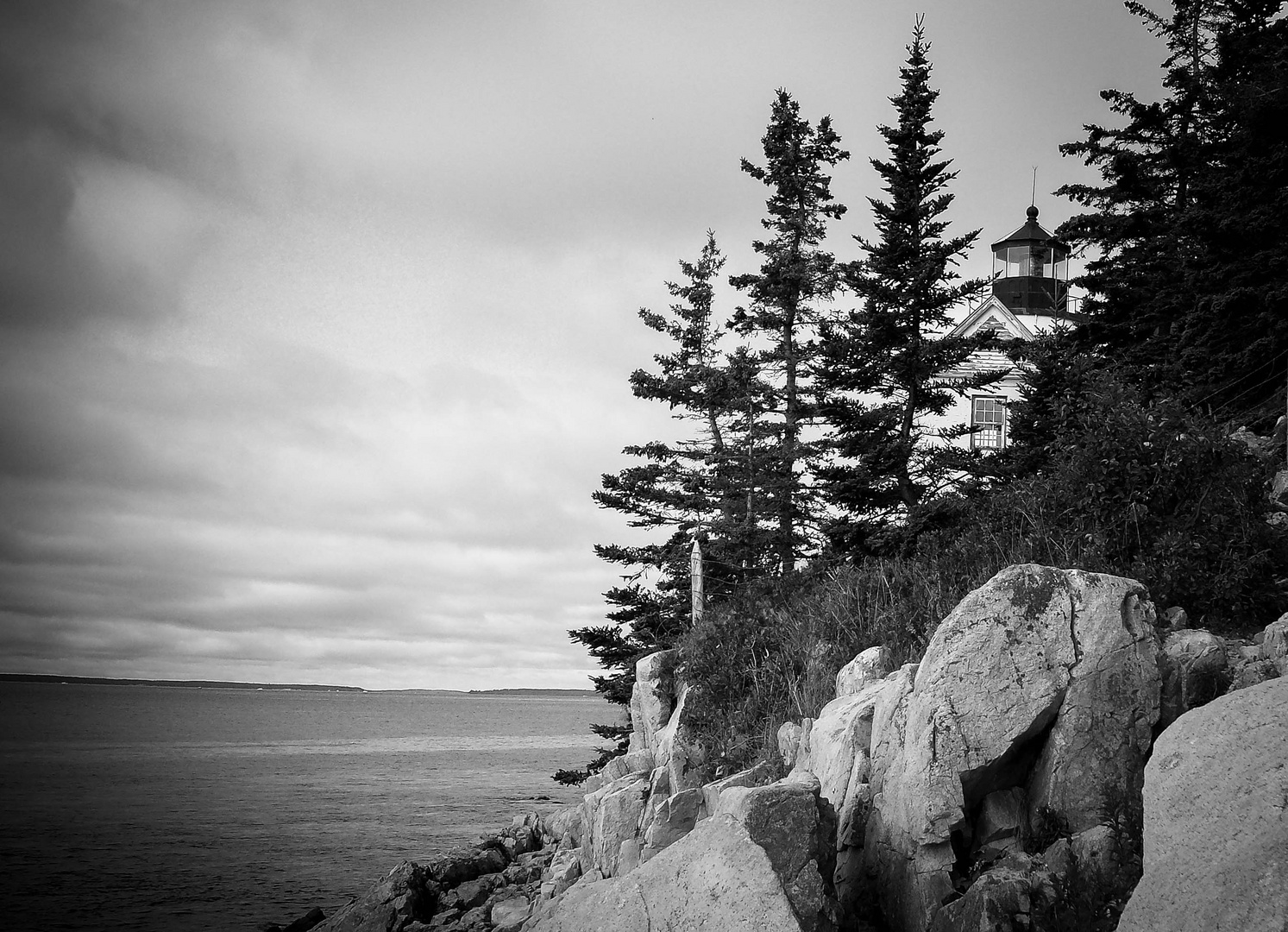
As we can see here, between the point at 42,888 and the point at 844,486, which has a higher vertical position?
the point at 844,486

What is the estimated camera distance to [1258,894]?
209 inches

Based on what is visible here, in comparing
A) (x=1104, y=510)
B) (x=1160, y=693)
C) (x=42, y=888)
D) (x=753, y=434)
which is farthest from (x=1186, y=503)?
(x=42, y=888)

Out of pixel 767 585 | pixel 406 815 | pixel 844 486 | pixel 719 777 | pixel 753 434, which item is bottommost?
pixel 406 815

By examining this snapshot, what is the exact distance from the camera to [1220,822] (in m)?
5.75

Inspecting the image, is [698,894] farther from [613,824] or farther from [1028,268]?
[1028,268]

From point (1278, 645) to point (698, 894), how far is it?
18.0 feet

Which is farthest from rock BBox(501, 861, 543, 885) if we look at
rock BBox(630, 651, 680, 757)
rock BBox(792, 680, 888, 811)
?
rock BBox(792, 680, 888, 811)

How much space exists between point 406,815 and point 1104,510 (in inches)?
1134

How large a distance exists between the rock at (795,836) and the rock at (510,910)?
763 centimetres

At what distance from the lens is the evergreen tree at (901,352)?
20031 mm

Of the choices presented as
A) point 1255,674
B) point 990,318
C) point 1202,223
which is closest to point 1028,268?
point 990,318

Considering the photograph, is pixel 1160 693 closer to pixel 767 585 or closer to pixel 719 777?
pixel 719 777

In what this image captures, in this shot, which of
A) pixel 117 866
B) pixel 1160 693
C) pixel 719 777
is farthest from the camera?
pixel 117 866

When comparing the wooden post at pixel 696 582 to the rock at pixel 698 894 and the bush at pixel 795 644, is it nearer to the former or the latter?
the bush at pixel 795 644
